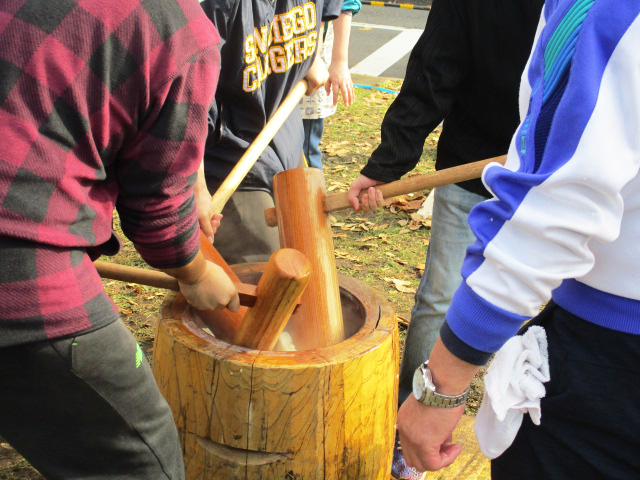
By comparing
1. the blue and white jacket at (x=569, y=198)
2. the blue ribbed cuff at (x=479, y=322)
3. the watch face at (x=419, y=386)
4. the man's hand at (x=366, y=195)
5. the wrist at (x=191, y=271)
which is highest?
the blue and white jacket at (x=569, y=198)

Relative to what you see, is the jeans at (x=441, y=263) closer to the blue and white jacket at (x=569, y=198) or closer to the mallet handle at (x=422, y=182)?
the mallet handle at (x=422, y=182)

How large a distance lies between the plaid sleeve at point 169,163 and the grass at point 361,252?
1.49m

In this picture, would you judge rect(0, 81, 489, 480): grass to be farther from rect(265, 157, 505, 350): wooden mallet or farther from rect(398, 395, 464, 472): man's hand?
rect(398, 395, 464, 472): man's hand

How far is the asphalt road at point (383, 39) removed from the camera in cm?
982

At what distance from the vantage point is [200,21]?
1400 millimetres

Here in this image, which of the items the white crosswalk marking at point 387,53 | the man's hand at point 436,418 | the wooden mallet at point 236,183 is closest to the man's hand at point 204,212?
the wooden mallet at point 236,183

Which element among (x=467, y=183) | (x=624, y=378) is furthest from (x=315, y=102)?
(x=624, y=378)

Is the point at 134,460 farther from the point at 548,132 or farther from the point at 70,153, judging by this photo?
the point at 548,132

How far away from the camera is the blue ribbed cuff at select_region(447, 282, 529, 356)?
45.1 inches

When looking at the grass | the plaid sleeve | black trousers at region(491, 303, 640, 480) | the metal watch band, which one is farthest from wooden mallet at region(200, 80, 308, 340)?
black trousers at region(491, 303, 640, 480)

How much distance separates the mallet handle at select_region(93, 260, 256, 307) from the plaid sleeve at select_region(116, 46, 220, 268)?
417 mm

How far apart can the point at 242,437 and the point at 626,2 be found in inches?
54.3

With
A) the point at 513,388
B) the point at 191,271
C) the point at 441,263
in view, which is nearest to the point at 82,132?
the point at 191,271

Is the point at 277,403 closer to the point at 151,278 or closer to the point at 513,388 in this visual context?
the point at 151,278
